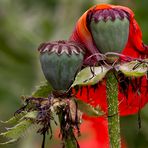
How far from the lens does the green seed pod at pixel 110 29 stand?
8.06 ft

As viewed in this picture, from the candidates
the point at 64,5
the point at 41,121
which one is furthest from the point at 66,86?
the point at 64,5

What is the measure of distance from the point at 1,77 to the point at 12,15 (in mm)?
432

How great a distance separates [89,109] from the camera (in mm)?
2471

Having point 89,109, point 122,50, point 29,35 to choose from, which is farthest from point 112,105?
point 29,35

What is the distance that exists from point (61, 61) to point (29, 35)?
2.78 metres

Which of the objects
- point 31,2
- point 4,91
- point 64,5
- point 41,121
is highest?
point 31,2

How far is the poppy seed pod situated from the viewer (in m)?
2.43

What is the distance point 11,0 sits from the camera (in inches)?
216

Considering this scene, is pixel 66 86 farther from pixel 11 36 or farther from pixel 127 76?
pixel 11 36

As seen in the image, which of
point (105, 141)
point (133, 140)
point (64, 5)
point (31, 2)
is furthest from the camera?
point (31, 2)

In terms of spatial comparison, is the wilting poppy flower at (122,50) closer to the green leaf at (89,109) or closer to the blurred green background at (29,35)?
the green leaf at (89,109)

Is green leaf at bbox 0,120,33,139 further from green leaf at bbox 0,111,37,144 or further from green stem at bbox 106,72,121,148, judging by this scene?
green stem at bbox 106,72,121,148

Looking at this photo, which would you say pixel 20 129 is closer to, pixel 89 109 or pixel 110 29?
pixel 89 109

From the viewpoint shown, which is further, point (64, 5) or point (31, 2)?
point (31, 2)
